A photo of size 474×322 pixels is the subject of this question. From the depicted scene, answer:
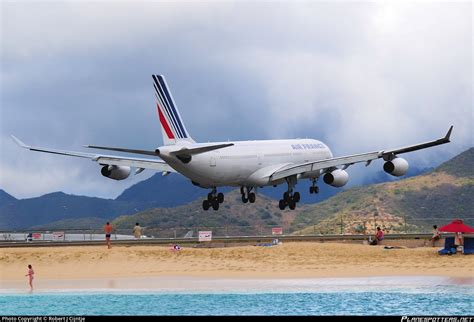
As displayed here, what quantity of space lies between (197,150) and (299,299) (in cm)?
2213

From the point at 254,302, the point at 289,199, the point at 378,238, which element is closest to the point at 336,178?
the point at 289,199

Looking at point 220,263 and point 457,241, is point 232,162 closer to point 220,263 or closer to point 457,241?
point 220,263

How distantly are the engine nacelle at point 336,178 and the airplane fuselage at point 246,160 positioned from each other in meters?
3.56

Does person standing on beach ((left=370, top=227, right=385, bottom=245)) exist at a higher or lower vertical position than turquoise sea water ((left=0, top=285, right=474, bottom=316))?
higher

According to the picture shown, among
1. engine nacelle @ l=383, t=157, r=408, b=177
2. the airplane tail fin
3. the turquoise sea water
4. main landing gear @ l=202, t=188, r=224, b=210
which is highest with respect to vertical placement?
the airplane tail fin

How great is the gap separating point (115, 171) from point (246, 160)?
12.4 meters

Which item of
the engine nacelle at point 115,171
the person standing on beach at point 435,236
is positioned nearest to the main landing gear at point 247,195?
the engine nacelle at point 115,171

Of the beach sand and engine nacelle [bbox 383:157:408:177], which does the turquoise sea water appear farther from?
engine nacelle [bbox 383:157:408:177]

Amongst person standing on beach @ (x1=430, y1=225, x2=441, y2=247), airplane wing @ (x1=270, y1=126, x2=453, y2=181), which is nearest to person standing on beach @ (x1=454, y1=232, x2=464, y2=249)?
person standing on beach @ (x1=430, y1=225, x2=441, y2=247)

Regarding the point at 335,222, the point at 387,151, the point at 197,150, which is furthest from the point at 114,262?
the point at 335,222

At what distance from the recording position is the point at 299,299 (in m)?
70.4

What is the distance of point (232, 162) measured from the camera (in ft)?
321

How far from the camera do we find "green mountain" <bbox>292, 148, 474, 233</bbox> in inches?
6442

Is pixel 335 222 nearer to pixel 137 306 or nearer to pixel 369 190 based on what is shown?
pixel 369 190
